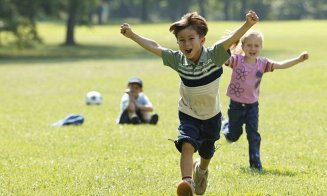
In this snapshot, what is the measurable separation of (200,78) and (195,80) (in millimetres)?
53

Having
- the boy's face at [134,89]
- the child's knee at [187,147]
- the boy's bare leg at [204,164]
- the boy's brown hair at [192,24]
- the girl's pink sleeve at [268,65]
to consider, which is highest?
the boy's brown hair at [192,24]

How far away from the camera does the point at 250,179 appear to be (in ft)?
27.2

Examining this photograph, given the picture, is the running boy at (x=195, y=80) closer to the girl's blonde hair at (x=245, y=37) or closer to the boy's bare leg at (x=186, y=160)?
the boy's bare leg at (x=186, y=160)

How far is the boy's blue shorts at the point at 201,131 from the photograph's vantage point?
7066 millimetres

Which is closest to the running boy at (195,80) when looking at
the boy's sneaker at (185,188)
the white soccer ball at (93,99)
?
the boy's sneaker at (185,188)

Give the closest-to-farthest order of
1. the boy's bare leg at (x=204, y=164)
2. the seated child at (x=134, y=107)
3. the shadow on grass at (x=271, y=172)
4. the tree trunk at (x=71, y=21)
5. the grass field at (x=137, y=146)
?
1. the boy's bare leg at (x=204, y=164)
2. the grass field at (x=137, y=146)
3. the shadow on grass at (x=271, y=172)
4. the seated child at (x=134, y=107)
5. the tree trunk at (x=71, y=21)

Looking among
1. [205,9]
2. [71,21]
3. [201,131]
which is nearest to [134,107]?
[201,131]

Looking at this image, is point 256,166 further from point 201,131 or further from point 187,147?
point 187,147

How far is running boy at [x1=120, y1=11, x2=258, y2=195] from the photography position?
6.84m

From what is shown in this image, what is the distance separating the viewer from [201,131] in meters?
7.26

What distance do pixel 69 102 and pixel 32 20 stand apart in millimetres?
27061

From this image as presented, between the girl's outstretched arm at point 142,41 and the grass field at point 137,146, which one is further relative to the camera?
the grass field at point 137,146

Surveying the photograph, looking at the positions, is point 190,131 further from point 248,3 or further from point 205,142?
point 248,3

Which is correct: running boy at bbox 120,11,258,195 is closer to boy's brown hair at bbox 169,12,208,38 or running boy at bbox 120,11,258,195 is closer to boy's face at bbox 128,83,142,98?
boy's brown hair at bbox 169,12,208,38
